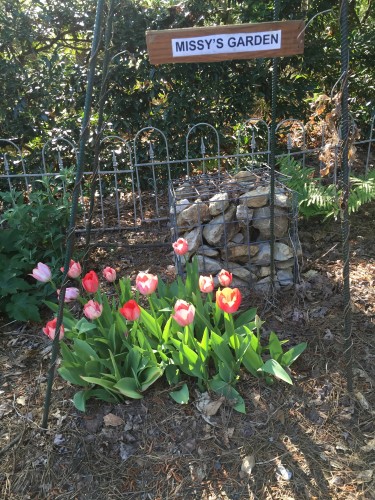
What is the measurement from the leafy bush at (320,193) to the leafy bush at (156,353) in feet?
4.73

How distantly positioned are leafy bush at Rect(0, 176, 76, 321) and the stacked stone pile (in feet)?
2.86

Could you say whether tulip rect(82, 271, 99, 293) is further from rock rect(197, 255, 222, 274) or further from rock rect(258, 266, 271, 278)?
rock rect(258, 266, 271, 278)

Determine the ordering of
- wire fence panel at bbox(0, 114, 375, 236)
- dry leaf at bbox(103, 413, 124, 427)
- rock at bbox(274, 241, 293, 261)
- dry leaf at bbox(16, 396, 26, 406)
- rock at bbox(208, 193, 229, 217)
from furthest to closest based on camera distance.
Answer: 1. wire fence panel at bbox(0, 114, 375, 236)
2. rock at bbox(274, 241, 293, 261)
3. rock at bbox(208, 193, 229, 217)
4. dry leaf at bbox(16, 396, 26, 406)
5. dry leaf at bbox(103, 413, 124, 427)

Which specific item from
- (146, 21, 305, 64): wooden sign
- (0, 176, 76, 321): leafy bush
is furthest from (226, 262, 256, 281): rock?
(146, 21, 305, 64): wooden sign

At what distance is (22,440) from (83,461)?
1.10 feet

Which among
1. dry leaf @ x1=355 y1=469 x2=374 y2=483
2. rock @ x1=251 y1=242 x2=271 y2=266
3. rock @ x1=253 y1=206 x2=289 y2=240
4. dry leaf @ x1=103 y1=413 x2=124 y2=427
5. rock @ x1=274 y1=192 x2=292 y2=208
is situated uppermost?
rock @ x1=274 y1=192 x2=292 y2=208

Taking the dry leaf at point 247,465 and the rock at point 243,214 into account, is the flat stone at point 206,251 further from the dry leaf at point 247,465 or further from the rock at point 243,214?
the dry leaf at point 247,465

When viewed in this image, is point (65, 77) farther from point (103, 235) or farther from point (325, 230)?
point (325, 230)

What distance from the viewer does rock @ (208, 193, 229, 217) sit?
289cm

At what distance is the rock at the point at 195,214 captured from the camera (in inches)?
115

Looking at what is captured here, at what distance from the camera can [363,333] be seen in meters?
2.68

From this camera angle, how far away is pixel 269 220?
2.97 m

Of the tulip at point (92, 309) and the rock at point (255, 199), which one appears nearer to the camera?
the tulip at point (92, 309)

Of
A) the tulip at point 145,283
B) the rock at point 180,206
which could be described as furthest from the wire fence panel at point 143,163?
the tulip at point 145,283
